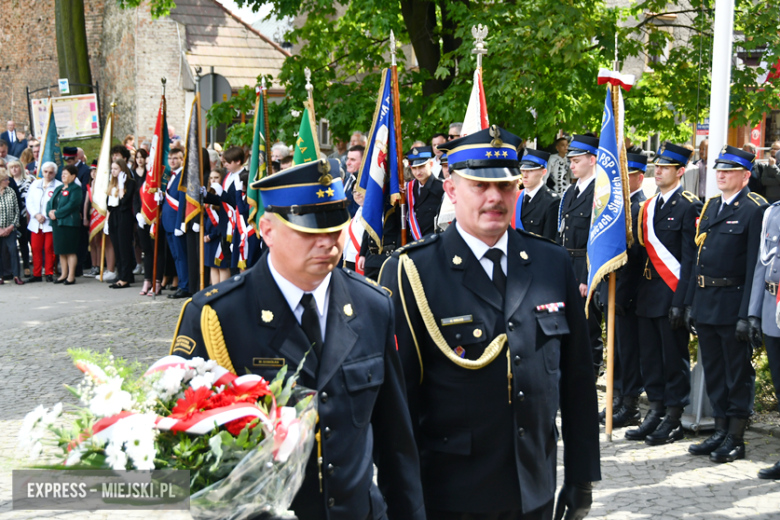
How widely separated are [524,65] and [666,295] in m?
4.74

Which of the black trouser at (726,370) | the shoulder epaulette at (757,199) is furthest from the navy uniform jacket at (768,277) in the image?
the black trouser at (726,370)

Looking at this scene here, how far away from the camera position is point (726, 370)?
6387 millimetres

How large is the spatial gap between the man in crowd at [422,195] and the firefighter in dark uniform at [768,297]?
378cm

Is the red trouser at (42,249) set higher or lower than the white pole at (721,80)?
lower

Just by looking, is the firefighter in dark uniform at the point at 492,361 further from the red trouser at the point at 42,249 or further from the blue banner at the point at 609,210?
the red trouser at the point at 42,249

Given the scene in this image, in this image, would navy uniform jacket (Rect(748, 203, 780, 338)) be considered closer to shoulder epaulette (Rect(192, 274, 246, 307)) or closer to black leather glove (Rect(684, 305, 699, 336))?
black leather glove (Rect(684, 305, 699, 336))

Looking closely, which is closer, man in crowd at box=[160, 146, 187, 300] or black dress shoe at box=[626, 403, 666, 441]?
black dress shoe at box=[626, 403, 666, 441]

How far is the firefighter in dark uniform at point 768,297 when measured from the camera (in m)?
5.76

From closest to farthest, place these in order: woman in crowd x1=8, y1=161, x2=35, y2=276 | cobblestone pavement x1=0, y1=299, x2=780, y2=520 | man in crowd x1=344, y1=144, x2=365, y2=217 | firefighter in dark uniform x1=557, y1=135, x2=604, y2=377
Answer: cobblestone pavement x1=0, y1=299, x2=780, y2=520 < firefighter in dark uniform x1=557, y1=135, x2=604, y2=377 < man in crowd x1=344, y1=144, x2=365, y2=217 < woman in crowd x1=8, y1=161, x2=35, y2=276

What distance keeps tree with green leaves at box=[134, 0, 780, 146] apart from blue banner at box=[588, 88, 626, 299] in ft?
13.2

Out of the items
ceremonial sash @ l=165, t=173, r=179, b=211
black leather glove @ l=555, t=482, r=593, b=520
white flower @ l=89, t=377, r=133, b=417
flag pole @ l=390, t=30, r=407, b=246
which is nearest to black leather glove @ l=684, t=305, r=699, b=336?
flag pole @ l=390, t=30, r=407, b=246

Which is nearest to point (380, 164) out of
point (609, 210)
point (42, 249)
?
point (609, 210)

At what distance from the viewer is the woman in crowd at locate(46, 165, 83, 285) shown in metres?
15.3

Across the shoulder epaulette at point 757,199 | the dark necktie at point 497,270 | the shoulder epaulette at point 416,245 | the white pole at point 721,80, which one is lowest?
the dark necktie at point 497,270
